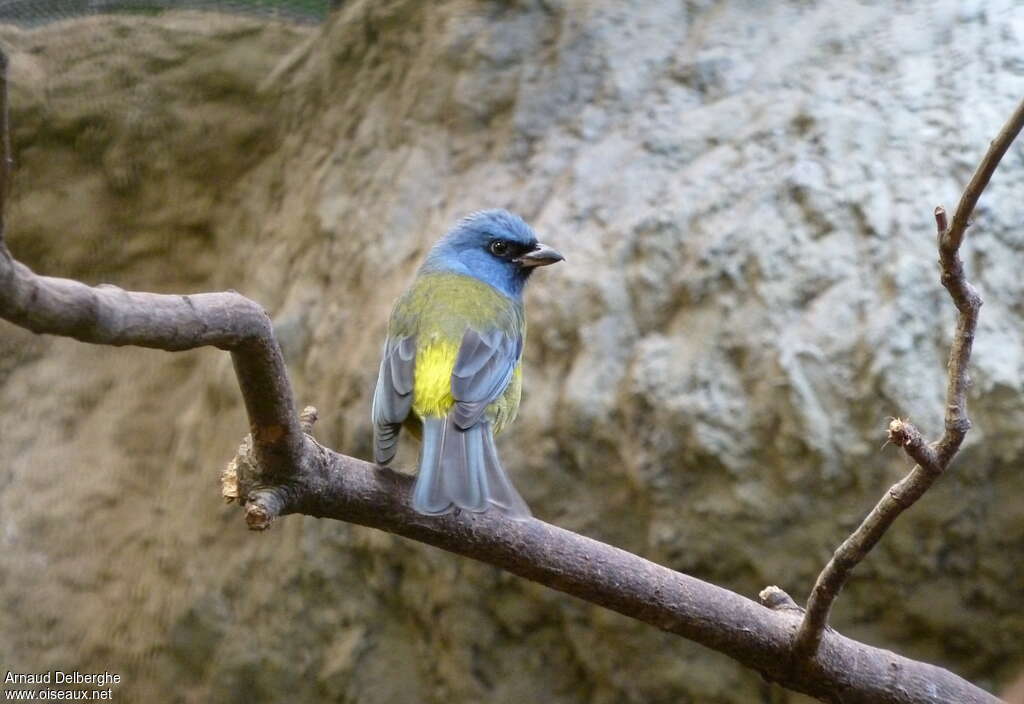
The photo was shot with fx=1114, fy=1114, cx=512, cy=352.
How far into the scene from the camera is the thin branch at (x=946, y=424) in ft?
5.61

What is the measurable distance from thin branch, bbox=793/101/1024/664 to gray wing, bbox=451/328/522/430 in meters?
0.96

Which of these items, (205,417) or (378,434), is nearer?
(378,434)

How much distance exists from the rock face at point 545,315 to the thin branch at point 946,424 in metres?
1.30

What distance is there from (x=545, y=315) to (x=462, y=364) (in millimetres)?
1023

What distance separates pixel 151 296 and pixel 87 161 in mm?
3568

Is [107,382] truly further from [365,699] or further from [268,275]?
[365,699]

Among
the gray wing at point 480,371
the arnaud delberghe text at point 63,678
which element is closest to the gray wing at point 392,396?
the gray wing at point 480,371

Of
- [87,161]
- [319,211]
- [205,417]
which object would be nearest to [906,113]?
[319,211]

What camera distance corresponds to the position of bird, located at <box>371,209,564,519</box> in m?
2.39

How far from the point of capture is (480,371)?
2.88m

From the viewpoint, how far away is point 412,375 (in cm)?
285

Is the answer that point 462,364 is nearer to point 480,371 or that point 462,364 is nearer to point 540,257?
point 480,371

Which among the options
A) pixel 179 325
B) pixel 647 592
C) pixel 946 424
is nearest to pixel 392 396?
pixel 647 592

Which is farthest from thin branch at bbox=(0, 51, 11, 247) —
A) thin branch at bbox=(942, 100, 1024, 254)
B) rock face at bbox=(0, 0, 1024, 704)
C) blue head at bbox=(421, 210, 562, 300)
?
rock face at bbox=(0, 0, 1024, 704)
